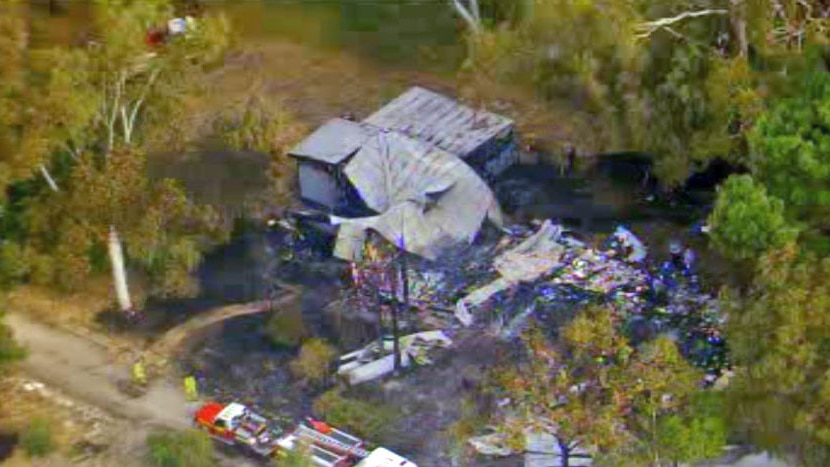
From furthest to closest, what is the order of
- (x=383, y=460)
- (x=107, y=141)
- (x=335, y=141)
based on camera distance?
(x=335, y=141) < (x=107, y=141) < (x=383, y=460)

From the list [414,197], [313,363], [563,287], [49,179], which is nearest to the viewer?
[313,363]

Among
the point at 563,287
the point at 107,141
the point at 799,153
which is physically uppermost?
the point at 799,153

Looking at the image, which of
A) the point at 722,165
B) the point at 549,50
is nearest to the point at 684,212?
the point at 722,165

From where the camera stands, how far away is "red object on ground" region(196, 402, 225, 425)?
74.5 feet

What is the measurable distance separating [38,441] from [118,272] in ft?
14.2

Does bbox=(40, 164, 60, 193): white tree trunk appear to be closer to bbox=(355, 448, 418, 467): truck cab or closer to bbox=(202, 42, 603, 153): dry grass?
bbox=(202, 42, 603, 153): dry grass

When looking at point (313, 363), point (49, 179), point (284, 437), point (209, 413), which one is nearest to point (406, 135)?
point (313, 363)

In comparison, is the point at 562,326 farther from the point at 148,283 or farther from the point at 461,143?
the point at 148,283

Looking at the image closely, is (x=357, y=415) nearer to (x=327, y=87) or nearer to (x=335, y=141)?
(x=335, y=141)

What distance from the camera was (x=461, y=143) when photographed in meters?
28.2

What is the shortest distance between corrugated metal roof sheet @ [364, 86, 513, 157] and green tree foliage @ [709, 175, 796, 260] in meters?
7.97

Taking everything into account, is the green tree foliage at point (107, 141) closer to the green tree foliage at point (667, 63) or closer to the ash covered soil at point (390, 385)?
the ash covered soil at point (390, 385)

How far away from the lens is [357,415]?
22.4m

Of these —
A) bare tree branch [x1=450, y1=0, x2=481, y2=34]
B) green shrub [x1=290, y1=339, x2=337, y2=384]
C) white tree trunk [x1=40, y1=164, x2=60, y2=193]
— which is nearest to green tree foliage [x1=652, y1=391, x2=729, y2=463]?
green shrub [x1=290, y1=339, x2=337, y2=384]
